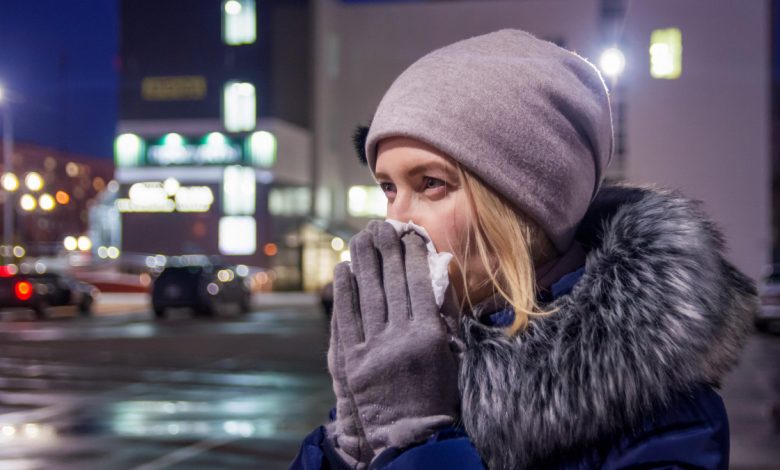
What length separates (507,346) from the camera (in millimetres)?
1377

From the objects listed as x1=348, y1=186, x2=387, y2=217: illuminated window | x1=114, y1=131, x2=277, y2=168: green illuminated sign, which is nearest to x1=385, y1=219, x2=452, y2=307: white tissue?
x1=114, y1=131, x2=277, y2=168: green illuminated sign

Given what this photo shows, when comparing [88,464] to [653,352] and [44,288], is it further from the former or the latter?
[44,288]

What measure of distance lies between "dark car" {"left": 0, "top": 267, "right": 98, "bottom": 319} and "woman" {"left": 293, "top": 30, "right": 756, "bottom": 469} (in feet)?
84.1

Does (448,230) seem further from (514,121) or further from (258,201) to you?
(258,201)

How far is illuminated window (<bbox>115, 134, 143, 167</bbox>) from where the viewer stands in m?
41.9

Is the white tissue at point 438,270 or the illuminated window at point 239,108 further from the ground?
the illuminated window at point 239,108

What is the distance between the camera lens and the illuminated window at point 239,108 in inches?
1642

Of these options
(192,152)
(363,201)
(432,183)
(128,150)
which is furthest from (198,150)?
(432,183)

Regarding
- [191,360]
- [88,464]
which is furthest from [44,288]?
[88,464]

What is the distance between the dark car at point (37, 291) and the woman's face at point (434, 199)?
84.4ft

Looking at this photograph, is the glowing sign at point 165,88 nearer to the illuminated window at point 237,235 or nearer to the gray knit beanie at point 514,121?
the illuminated window at point 237,235

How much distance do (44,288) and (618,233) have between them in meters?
26.5

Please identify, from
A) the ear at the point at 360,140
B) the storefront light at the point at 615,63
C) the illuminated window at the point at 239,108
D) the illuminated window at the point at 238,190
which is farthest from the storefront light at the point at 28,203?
the ear at the point at 360,140

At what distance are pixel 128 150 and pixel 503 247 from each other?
42.4 metres
